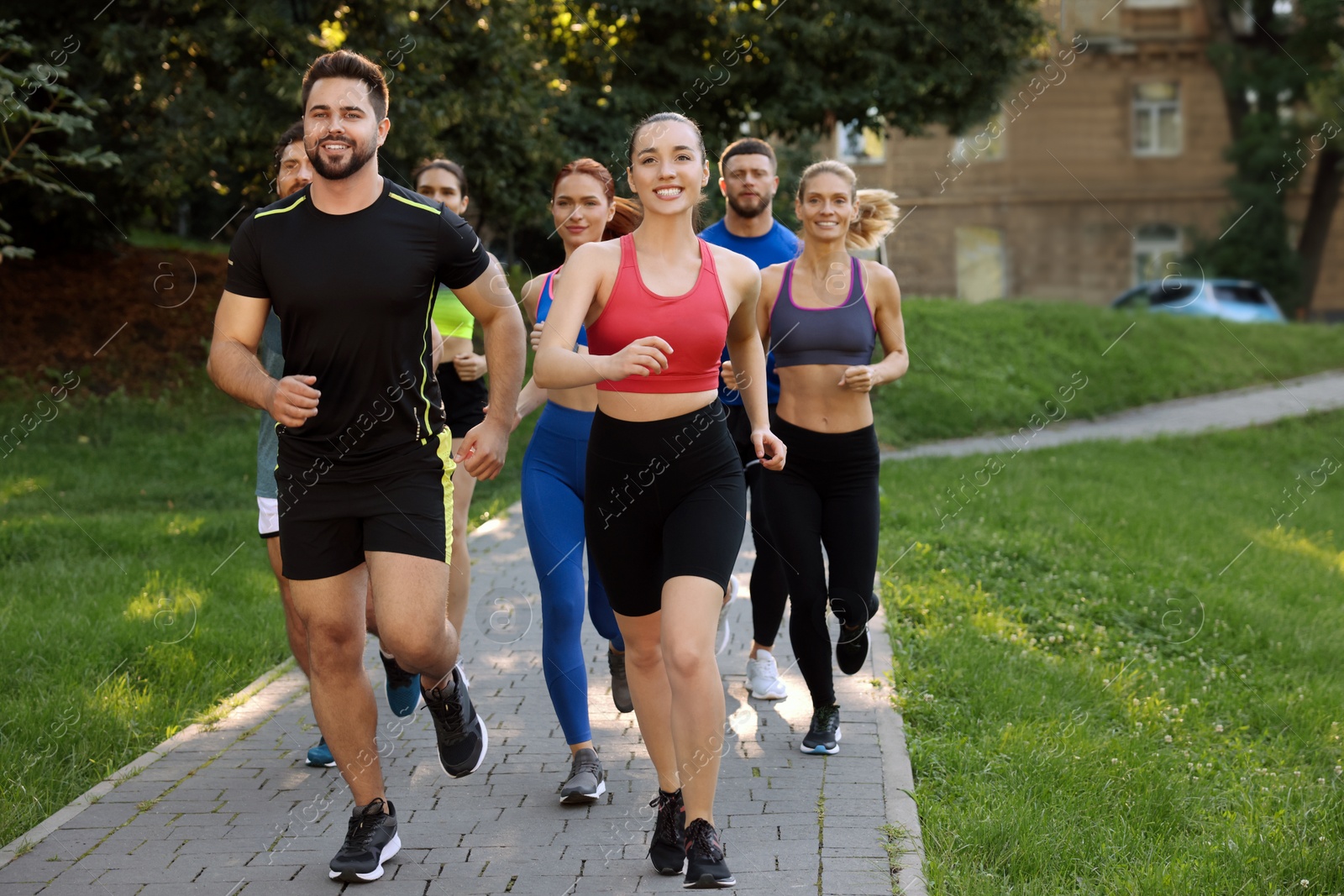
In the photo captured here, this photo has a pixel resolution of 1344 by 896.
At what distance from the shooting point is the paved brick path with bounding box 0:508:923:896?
422cm

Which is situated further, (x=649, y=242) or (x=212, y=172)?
(x=212, y=172)

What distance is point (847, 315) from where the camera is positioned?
565 cm

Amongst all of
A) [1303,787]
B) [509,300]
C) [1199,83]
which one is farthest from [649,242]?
[1199,83]

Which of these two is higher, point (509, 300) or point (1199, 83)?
point (1199, 83)

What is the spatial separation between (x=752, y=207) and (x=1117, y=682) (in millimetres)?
3016

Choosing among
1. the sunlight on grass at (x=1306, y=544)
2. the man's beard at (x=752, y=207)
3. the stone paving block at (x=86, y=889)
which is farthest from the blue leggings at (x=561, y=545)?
the sunlight on grass at (x=1306, y=544)

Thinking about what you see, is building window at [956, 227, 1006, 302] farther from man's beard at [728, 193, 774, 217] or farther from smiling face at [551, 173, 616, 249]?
smiling face at [551, 173, 616, 249]

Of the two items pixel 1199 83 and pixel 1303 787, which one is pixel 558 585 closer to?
pixel 1303 787

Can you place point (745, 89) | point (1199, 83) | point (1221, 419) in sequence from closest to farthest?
point (1221, 419) < point (745, 89) < point (1199, 83)

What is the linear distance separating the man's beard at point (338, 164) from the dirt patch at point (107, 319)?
41.9ft

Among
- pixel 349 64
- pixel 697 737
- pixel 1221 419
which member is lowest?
pixel 1221 419

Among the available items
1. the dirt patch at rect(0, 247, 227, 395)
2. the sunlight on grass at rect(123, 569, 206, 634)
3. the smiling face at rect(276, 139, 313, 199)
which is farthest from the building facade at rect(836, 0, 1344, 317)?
the smiling face at rect(276, 139, 313, 199)

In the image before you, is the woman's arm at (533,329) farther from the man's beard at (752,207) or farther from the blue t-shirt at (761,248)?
the man's beard at (752,207)

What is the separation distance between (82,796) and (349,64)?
2.86 m
